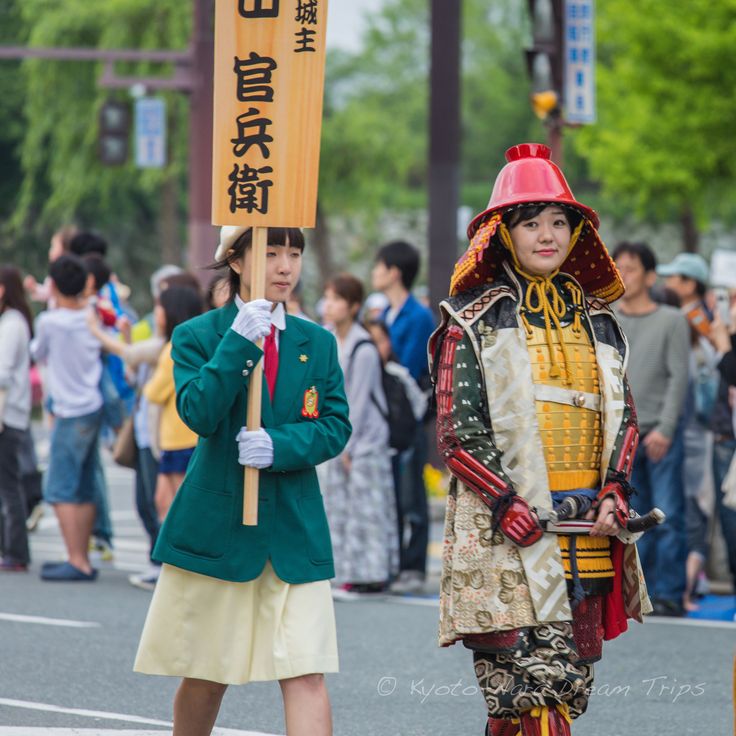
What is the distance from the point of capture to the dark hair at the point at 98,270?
34.1 feet

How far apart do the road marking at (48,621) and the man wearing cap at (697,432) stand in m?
3.31

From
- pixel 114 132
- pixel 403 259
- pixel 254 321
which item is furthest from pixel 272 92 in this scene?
pixel 114 132

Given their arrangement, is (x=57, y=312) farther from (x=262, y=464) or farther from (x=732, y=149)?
(x=732, y=149)

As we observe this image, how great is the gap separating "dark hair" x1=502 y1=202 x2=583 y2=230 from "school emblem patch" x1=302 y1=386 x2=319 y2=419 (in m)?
0.77

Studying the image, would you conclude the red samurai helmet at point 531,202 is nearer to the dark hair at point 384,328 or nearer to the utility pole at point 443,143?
the dark hair at point 384,328

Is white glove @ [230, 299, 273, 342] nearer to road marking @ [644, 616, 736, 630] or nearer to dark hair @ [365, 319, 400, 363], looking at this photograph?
road marking @ [644, 616, 736, 630]

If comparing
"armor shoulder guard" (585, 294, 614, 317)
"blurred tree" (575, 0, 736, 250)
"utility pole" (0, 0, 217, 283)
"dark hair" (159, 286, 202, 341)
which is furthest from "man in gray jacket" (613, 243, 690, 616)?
"blurred tree" (575, 0, 736, 250)

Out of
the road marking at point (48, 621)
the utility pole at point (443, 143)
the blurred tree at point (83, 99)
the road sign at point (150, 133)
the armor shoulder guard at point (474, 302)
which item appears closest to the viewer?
the armor shoulder guard at point (474, 302)

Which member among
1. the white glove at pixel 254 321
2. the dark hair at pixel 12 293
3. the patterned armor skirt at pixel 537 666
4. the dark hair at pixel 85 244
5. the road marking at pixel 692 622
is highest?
the dark hair at pixel 85 244

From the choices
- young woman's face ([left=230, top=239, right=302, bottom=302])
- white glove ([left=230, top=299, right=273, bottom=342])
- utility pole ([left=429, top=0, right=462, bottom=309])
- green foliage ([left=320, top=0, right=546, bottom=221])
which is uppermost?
green foliage ([left=320, top=0, right=546, bottom=221])

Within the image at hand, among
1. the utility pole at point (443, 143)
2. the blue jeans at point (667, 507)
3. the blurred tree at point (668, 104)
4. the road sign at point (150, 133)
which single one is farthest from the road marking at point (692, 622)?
the blurred tree at point (668, 104)

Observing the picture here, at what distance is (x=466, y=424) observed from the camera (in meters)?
4.57

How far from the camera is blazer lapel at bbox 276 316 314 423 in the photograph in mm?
4719

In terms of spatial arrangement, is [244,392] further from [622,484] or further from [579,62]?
[579,62]
